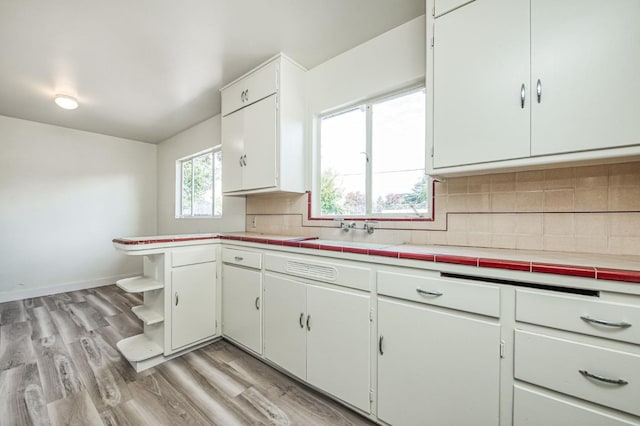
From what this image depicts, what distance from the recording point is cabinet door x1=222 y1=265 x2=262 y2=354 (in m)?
2.04

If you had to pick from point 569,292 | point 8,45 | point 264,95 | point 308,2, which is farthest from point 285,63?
point 569,292

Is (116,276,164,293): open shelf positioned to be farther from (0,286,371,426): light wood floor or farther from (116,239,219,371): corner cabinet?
(0,286,371,426): light wood floor

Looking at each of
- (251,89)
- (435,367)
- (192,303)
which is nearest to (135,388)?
(192,303)

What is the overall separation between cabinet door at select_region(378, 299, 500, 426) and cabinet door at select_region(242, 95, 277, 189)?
151cm

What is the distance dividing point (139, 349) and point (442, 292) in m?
2.29

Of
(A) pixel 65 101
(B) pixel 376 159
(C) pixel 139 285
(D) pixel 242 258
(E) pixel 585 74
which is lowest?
(C) pixel 139 285

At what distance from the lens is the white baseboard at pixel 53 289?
3568 mm

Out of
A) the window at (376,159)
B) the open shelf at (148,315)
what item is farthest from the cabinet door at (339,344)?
the open shelf at (148,315)

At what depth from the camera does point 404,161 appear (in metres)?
1.93

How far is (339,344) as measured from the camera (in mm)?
1527

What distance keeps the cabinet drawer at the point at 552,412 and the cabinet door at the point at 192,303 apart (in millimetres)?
2176

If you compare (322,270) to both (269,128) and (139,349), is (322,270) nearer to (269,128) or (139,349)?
(269,128)

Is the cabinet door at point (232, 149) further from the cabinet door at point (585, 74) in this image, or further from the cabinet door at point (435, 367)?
the cabinet door at point (585, 74)

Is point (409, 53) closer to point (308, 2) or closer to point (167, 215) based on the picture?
point (308, 2)
